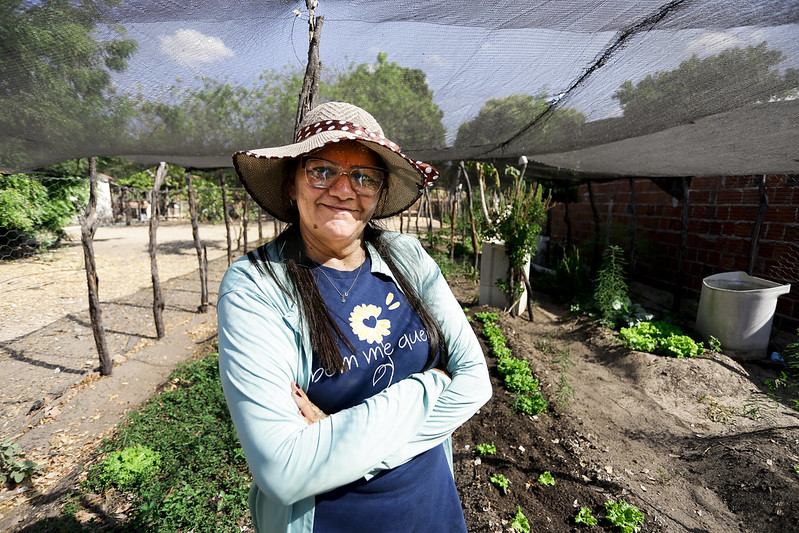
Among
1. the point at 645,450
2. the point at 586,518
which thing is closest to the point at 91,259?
the point at 586,518

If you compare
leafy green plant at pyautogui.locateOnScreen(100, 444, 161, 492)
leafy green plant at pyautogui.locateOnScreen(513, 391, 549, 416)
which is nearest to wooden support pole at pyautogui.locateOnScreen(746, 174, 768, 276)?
leafy green plant at pyautogui.locateOnScreen(513, 391, 549, 416)

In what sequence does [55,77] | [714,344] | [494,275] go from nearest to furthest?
[55,77]
[714,344]
[494,275]

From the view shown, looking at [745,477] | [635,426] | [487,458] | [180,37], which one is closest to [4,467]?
[180,37]

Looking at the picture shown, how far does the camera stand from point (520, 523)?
97.3 inches

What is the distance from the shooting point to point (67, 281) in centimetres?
804

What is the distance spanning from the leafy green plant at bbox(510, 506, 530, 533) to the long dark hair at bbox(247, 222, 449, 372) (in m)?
1.75

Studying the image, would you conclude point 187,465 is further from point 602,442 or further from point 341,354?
point 602,442

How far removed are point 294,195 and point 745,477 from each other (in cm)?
376

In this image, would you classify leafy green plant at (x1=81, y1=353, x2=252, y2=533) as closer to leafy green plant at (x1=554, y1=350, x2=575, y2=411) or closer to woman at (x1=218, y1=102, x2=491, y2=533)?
woman at (x1=218, y1=102, x2=491, y2=533)

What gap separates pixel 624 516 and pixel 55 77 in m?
4.06

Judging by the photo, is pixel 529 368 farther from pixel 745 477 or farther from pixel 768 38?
pixel 768 38

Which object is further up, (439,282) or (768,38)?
(768,38)

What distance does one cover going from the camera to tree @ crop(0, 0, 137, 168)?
167 centimetres

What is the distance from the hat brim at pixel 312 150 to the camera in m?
1.15
